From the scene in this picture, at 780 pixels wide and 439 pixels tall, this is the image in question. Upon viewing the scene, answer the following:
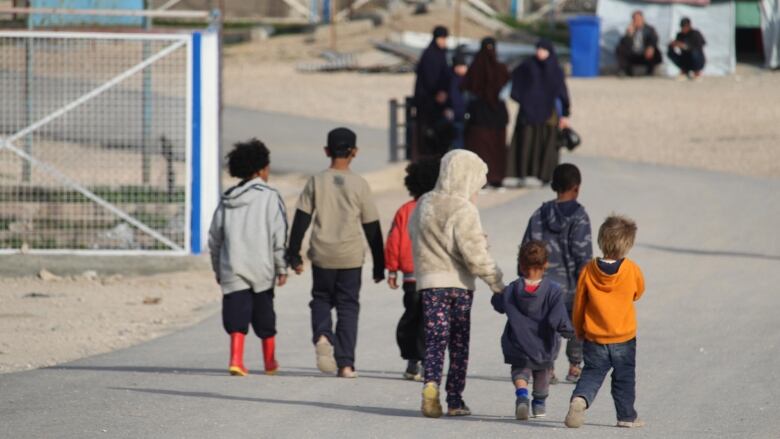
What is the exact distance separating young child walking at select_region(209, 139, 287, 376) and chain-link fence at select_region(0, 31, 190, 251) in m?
4.85

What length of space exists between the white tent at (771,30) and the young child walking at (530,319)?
2717 centimetres

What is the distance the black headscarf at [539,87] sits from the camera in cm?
1712

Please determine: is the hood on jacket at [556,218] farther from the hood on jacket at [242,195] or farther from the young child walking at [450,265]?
the hood on jacket at [242,195]

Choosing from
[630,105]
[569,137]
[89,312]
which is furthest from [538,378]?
Answer: [630,105]

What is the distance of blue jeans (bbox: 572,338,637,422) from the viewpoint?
7.09m

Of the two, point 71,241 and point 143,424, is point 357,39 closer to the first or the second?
point 71,241

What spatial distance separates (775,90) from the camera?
96.7 ft

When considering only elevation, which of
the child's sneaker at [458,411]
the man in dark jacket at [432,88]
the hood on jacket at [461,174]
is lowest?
the child's sneaker at [458,411]

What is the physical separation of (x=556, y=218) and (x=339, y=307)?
4.65 ft

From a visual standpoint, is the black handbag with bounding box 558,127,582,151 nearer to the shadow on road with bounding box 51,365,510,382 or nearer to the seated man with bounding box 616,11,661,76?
the shadow on road with bounding box 51,365,510,382

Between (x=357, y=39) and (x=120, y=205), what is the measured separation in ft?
86.3

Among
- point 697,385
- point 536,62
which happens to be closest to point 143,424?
point 697,385

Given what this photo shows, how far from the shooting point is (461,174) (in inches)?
290

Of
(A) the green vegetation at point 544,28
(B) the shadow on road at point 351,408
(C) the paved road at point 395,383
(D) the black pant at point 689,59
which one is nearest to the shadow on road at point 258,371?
(C) the paved road at point 395,383
